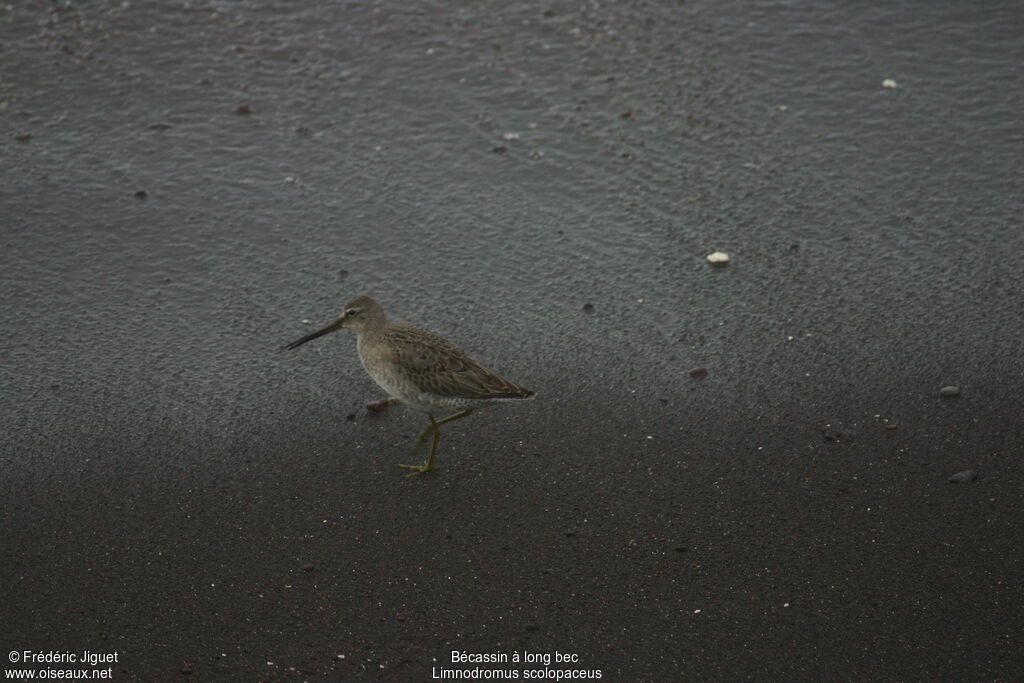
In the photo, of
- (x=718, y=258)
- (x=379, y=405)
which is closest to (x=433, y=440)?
(x=379, y=405)

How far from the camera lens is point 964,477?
17.7 ft

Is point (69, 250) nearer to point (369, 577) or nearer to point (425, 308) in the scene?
point (425, 308)

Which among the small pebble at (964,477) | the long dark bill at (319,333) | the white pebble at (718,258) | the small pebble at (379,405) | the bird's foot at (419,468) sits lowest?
the small pebble at (964,477)

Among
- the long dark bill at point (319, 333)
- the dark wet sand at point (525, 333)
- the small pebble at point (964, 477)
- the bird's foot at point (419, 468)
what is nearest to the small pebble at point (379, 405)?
the dark wet sand at point (525, 333)

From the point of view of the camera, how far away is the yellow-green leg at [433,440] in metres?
5.59

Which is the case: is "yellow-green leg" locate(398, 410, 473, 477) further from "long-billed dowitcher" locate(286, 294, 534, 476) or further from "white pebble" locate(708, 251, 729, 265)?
"white pebble" locate(708, 251, 729, 265)

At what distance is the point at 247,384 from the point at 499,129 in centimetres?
337

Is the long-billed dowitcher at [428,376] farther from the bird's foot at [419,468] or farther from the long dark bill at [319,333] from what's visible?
the long dark bill at [319,333]

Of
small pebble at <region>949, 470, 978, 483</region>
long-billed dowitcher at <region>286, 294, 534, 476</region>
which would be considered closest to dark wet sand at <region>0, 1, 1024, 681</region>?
small pebble at <region>949, 470, 978, 483</region>

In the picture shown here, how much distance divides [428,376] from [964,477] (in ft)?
9.03

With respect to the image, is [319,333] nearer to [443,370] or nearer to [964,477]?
[443,370]

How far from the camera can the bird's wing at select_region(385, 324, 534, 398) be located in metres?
5.59

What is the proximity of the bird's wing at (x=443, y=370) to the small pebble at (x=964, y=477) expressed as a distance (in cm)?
217

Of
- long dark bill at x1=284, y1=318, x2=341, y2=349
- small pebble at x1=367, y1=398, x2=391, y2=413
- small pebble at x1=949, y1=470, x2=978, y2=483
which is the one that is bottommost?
small pebble at x1=949, y1=470, x2=978, y2=483
